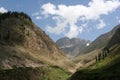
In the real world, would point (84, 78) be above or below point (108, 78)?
above

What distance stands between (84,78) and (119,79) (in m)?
35.6

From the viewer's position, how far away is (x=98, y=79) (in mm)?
141375

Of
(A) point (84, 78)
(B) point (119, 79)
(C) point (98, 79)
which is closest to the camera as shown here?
(B) point (119, 79)

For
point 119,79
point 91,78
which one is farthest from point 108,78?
point 91,78

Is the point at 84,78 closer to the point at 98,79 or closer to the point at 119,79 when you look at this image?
the point at 98,79

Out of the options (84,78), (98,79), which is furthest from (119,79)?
(84,78)

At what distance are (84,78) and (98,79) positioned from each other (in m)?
19.0

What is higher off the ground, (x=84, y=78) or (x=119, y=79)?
(x=84, y=78)

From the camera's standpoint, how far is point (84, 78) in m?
160

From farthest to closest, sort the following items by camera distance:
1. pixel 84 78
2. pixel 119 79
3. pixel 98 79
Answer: pixel 84 78 < pixel 98 79 < pixel 119 79

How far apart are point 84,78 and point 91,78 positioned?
1134 cm

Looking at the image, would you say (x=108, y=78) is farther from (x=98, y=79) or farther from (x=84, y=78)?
(x=84, y=78)

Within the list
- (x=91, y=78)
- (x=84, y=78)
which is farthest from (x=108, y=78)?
(x=84, y=78)

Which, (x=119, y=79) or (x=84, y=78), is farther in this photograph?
(x=84, y=78)
